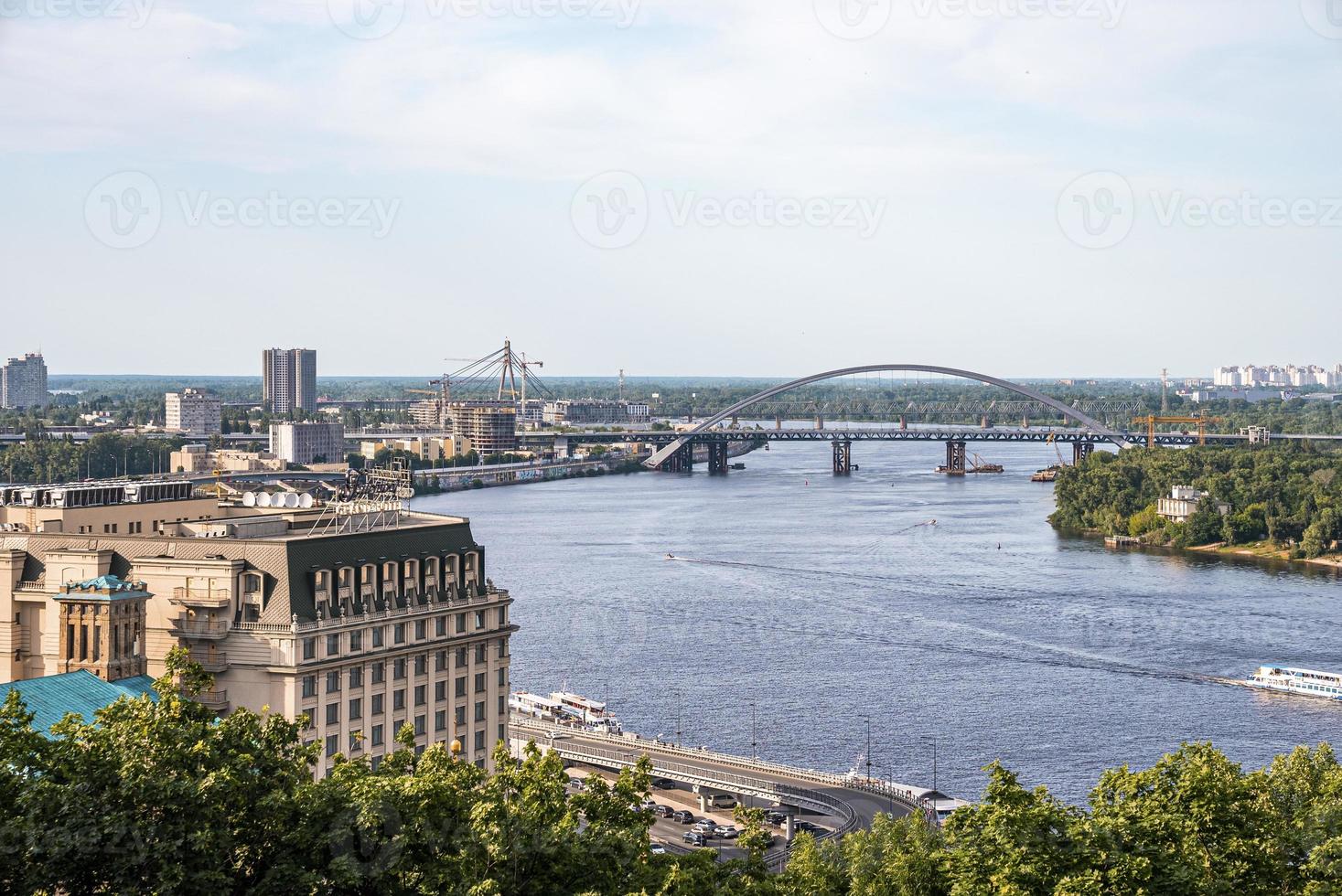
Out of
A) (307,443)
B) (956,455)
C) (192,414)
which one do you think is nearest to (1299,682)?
(956,455)

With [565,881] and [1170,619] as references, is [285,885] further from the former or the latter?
[1170,619]

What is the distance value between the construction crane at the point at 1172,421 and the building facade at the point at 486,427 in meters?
36.1

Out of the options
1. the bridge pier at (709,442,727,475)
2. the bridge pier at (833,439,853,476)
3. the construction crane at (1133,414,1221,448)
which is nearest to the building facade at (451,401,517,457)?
the bridge pier at (709,442,727,475)

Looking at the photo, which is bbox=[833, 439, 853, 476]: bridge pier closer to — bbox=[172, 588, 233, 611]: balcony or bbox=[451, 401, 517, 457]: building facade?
bbox=[451, 401, 517, 457]: building facade

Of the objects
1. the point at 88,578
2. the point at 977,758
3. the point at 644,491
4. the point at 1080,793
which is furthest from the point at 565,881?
the point at 644,491

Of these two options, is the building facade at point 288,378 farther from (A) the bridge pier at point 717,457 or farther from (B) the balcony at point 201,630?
(B) the balcony at point 201,630

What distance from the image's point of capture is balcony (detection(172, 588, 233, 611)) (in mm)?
17125

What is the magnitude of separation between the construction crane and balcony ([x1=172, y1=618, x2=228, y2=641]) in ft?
236

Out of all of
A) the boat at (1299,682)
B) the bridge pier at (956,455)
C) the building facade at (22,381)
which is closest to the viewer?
the boat at (1299,682)

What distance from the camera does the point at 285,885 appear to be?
10984mm

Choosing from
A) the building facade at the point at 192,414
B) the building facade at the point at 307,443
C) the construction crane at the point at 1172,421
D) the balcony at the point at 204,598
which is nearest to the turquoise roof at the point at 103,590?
the balcony at the point at 204,598

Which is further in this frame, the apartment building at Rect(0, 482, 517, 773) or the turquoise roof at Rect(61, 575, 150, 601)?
the apartment building at Rect(0, 482, 517, 773)

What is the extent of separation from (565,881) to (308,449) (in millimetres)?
85649

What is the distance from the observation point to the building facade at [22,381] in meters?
154
